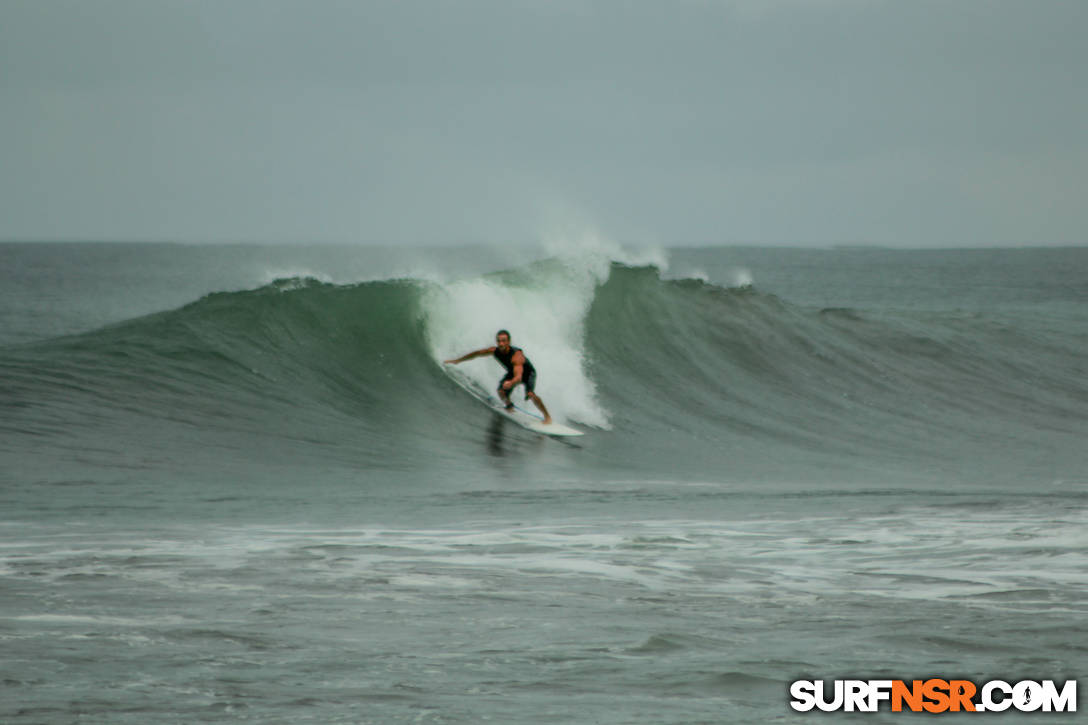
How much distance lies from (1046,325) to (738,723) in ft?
85.4

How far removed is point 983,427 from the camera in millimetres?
18719

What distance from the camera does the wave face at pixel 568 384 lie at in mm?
13703

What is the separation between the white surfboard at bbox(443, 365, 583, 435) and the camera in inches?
609

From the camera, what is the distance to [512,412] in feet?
51.8

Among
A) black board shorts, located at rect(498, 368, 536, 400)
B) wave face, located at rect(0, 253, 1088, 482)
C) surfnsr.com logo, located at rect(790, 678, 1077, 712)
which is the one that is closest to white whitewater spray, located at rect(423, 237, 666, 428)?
wave face, located at rect(0, 253, 1088, 482)

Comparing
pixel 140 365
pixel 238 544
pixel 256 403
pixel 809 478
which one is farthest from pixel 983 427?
pixel 238 544

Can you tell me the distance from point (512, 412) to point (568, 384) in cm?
214

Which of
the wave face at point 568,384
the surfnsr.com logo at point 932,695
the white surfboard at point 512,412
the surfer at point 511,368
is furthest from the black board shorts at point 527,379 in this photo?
the surfnsr.com logo at point 932,695

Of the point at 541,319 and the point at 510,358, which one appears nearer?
the point at 510,358

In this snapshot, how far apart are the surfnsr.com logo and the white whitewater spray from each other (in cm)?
1076

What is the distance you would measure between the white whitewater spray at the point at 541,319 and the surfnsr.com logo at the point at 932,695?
35.3 ft

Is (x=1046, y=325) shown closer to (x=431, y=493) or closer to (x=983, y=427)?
(x=983, y=427)

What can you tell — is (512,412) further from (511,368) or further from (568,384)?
(568,384)

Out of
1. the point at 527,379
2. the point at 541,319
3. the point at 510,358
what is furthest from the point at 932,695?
the point at 541,319
